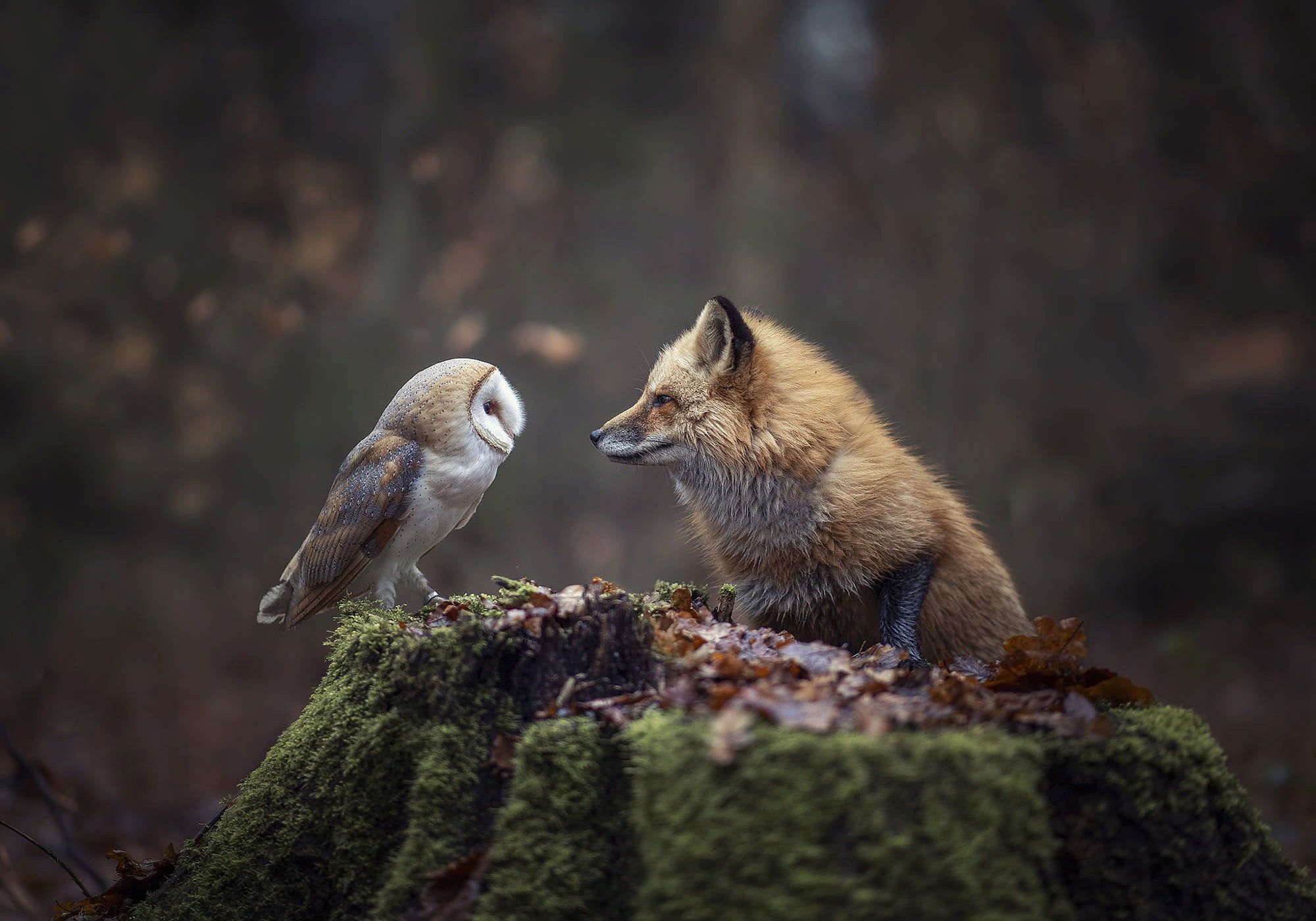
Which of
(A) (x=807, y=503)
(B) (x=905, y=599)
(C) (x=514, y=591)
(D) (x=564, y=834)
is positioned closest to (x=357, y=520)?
(C) (x=514, y=591)

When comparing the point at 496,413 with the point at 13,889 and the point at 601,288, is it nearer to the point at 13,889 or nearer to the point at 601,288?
the point at 13,889

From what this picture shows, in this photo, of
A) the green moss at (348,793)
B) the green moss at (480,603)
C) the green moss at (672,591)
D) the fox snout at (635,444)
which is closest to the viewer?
the green moss at (348,793)

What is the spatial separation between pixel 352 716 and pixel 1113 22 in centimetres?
1087

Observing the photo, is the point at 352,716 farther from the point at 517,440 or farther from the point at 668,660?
the point at 517,440

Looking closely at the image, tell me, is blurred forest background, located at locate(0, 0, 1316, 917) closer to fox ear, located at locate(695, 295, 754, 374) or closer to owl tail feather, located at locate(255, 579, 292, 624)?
fox ear, located at locate(695, 295, 754, 374)

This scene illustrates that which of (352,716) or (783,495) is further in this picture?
(783,495)

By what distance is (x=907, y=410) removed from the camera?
11094 mm

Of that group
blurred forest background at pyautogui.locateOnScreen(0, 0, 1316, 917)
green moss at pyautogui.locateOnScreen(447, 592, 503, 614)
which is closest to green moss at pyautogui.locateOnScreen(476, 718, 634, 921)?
green moss at pyautogui.locateOnScreen(447, 592, 503, 614)

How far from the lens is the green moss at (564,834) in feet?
9.05

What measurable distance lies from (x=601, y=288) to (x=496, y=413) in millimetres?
7718

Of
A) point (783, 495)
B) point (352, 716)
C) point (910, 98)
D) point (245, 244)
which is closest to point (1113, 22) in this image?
point (910, 98)

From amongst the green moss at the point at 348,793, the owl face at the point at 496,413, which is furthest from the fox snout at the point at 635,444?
the green moss at the point at 348,793

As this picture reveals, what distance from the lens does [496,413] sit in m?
4.56

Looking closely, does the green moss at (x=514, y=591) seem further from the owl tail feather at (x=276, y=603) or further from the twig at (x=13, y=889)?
the twig at (x=13, y=889)
